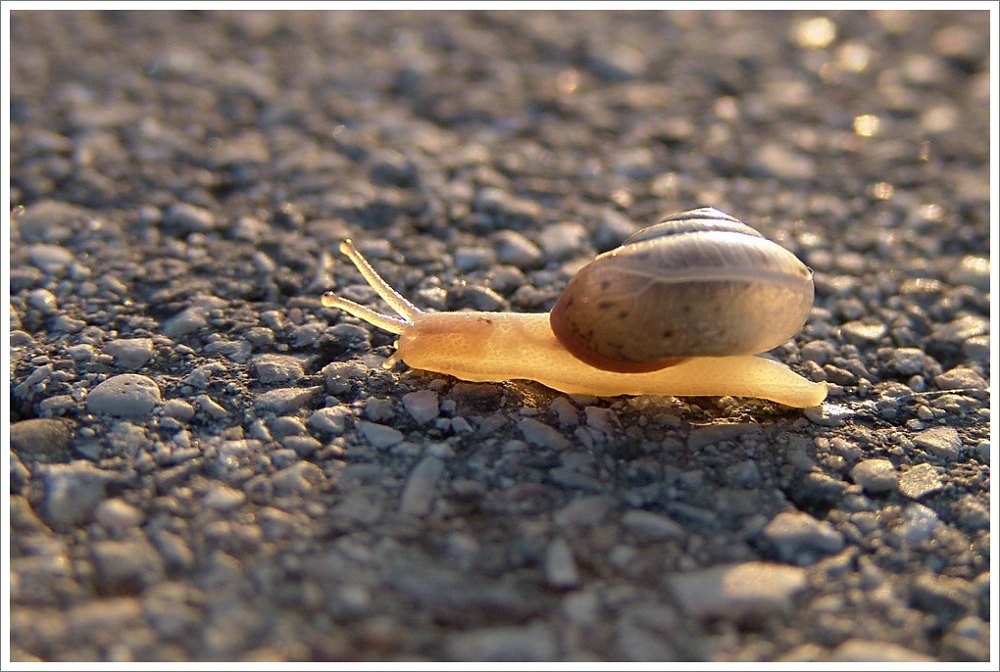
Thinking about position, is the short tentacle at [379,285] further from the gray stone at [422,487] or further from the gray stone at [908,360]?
the gray stone at [908,360]

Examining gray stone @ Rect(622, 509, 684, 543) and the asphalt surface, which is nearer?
the asphalt surface

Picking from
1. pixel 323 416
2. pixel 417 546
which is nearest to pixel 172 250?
pixel 323 416

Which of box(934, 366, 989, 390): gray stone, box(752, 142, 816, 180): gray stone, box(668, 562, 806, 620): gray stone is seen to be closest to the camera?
box(668, 562, 806, 620): gray stone

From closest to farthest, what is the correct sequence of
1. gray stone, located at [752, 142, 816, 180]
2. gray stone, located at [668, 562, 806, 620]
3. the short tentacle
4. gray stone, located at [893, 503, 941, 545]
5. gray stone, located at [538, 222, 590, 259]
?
gray stone, located at [668, 562, 806, 620]
gray stone, located at [893, 503, 941, 545]
the short tentacle
gray stone, located at [538, 222, 590, 259]
gray stone, located at [752, 142, 816, 180]

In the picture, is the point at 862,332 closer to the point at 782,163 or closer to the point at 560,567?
the point at 782,163

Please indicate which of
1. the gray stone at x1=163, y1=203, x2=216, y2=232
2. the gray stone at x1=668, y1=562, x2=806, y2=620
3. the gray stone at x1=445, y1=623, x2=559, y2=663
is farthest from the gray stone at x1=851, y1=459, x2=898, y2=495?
the gray stone at x1=163, y1=203, x2=216, y2=232

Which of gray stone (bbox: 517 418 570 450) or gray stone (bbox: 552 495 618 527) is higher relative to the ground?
gray stone (bbox: 517 418 570 450)

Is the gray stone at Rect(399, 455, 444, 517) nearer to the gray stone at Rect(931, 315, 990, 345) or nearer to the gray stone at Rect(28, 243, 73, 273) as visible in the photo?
Answer: the gray stone at Rect(28, 243, 73, 273)
